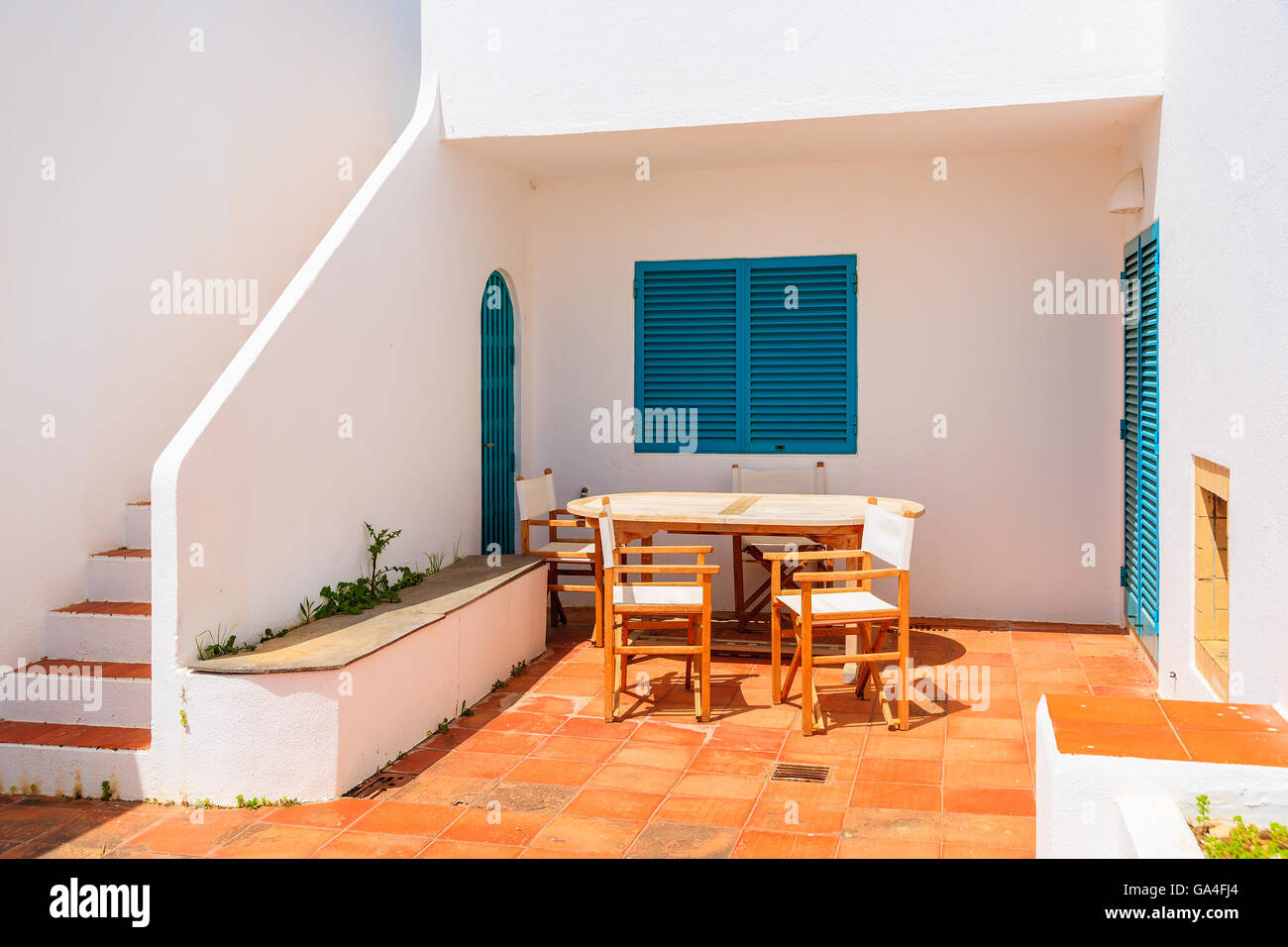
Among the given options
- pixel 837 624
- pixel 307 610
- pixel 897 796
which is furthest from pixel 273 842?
pixel 837 624

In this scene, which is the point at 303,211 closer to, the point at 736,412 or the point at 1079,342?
the point at 736,412

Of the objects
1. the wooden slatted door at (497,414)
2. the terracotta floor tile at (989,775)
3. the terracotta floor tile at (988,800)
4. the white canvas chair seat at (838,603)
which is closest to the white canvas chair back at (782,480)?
the wooden slatted door at (497,414)

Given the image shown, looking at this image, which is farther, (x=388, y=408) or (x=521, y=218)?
(x=521, y=218)

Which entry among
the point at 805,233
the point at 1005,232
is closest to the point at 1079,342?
the point at 1005,232

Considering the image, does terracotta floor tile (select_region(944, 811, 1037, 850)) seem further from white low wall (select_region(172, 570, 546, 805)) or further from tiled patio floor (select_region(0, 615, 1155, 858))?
white low wall (select_region(172, 570, 546, 805))

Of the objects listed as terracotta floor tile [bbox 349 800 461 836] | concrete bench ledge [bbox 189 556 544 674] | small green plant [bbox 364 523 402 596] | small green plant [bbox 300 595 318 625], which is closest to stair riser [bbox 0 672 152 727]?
concrete bench ledge [bbox 189 556 544 674]

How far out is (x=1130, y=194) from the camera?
6.25 meters

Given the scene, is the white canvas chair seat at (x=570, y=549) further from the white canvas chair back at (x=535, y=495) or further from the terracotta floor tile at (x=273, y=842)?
the terracotta floor tile at (x=273, y=842)

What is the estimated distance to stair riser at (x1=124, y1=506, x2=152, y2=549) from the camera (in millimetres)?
5586

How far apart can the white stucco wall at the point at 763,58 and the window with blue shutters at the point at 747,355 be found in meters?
1.64

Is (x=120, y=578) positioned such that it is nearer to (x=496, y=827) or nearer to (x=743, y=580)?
(x=496, y=827)

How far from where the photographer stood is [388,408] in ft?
20.1

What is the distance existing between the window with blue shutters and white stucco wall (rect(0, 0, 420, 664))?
8.28 ft

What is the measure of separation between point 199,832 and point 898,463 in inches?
205
